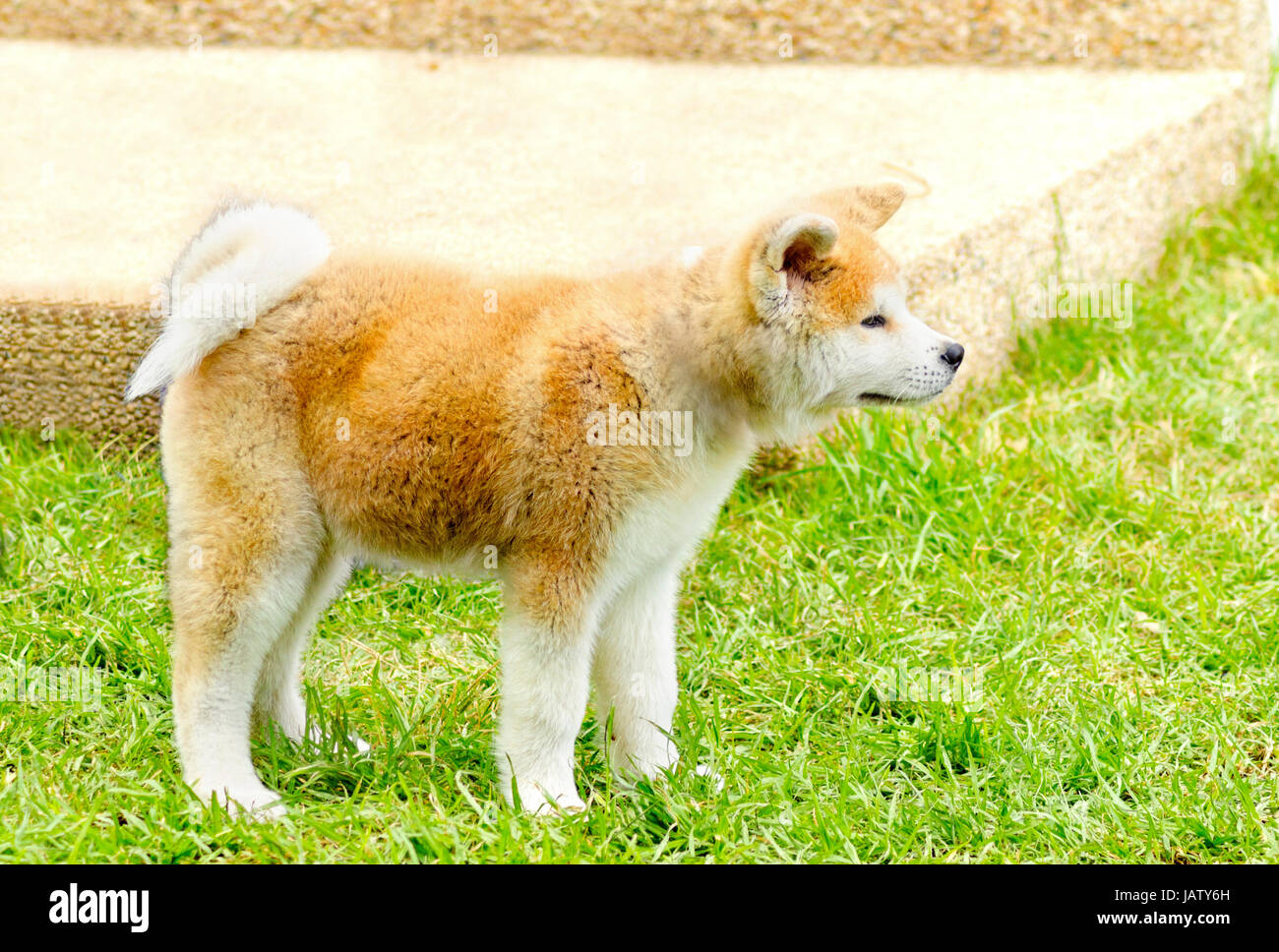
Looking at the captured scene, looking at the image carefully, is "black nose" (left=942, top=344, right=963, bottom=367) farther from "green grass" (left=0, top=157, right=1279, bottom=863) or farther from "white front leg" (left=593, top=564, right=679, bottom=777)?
"green grass" (left=0, top=157, right=1279, bottom=863)

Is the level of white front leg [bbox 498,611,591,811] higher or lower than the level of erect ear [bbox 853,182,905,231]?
lower

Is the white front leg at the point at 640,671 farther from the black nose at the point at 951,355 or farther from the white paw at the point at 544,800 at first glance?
the black nose at the point at 951,355

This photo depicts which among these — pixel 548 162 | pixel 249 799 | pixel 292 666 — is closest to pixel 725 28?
pixel 548 162

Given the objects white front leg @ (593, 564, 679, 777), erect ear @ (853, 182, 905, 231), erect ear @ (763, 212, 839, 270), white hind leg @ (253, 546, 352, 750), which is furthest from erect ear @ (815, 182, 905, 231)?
white hind leg @ (253, 546, 352, 750)

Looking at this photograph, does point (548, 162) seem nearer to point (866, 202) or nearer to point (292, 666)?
point (866, 202)

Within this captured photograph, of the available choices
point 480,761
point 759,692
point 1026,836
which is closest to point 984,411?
point 759,692

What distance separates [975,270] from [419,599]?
2895 mm

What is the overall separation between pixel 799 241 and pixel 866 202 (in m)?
0.52

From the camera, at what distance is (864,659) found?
4.99 m

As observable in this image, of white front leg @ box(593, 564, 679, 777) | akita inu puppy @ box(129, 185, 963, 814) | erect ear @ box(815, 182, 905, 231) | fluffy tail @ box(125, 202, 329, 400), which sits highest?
erect ear @ box(815, 182, 905, 231)

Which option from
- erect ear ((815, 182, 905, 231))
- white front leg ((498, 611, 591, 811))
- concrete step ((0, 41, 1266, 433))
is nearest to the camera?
white front leg ((498, 611, 591, 811))

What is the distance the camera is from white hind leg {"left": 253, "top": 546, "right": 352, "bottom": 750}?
4.30 meters

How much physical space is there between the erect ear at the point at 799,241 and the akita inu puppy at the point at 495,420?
0.4 inches
